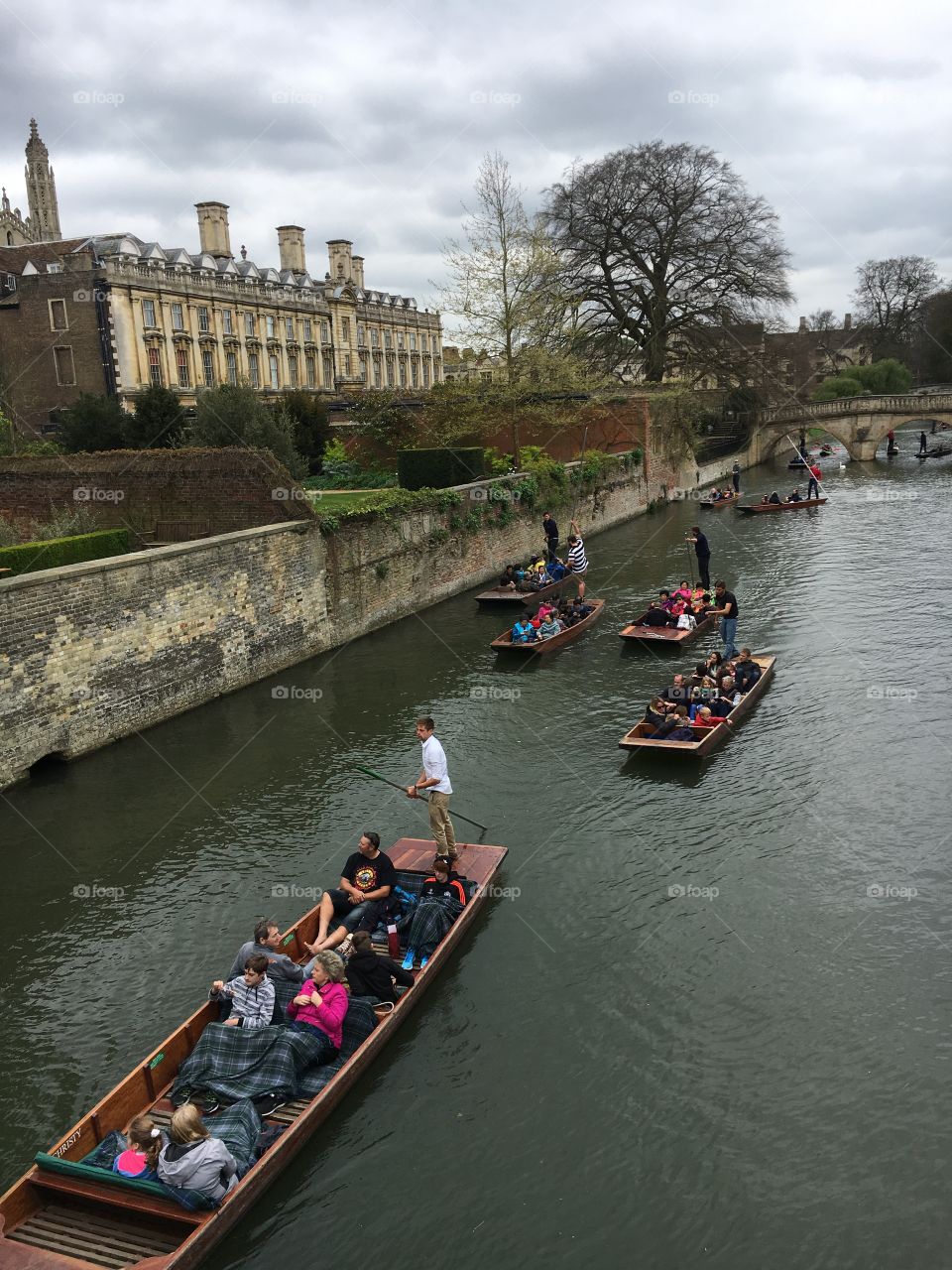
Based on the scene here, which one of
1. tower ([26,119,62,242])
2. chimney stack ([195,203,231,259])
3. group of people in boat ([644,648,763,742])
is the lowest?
group of people in boat ([644,648,763,742])

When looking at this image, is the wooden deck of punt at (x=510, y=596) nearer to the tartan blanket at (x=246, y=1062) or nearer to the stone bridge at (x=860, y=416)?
the tartan blanket at (x=246, y=1062)

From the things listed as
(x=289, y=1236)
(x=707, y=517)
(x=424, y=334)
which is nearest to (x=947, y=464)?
(x=707, y=517)

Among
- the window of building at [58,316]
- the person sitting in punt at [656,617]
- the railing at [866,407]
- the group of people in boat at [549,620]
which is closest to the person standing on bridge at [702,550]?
the person sitting in punt at [656,617]

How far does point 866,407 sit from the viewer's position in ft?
154

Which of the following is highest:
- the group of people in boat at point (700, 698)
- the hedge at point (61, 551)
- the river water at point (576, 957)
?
the hedge at point (61, 551)

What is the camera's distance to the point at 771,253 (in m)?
38.3

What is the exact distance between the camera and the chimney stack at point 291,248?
54.2 metres

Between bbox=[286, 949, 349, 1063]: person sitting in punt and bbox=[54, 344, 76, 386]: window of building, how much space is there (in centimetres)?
3771

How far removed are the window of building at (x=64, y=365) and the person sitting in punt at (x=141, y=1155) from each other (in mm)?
38766

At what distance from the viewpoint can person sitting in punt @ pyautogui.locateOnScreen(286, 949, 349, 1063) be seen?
267 inches

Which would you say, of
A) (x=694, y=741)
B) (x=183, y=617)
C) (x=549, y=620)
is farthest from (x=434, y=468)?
(x=694, y=741)

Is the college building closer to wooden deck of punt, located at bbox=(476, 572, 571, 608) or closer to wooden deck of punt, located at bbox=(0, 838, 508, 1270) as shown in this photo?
wooden deck of punt, located at bbox=(476, 572, 571, 608)

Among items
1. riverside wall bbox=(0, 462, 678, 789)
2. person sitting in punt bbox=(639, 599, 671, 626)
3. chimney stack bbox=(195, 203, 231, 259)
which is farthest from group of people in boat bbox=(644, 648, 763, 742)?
chimney stack bbox=(195, 203, 231, 259)

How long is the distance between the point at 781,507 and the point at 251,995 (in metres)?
29.8
